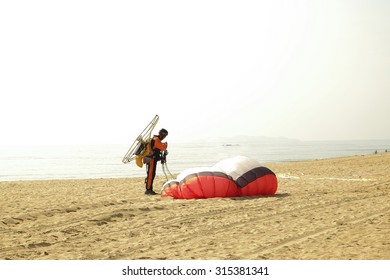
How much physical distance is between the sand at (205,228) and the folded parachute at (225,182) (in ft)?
1.62

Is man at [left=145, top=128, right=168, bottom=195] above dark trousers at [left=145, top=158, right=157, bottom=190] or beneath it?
above

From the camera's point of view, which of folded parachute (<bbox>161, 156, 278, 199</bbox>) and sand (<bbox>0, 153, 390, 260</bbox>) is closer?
sand (<bbox>0, 153, 390, 260</bbox>)

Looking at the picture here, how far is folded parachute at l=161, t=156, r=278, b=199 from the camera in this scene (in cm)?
1309

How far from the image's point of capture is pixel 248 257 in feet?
22.6

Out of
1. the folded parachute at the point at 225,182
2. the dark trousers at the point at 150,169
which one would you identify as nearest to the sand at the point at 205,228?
the folded parachute at the point at 225,182

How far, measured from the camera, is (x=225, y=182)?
13.2m

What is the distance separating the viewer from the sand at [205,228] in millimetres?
7262

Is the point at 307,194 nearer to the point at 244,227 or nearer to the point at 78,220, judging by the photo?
the point at 244,227

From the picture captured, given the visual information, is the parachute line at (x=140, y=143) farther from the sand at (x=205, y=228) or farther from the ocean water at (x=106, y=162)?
the ocean water at (x=106, y=162)

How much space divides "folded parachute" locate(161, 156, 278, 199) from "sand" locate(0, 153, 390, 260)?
19.4 inches

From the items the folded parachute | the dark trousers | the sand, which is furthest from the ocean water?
the sand

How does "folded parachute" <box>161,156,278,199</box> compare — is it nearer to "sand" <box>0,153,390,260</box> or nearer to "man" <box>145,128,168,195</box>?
"sand" <box>0,153,390,260</box>
